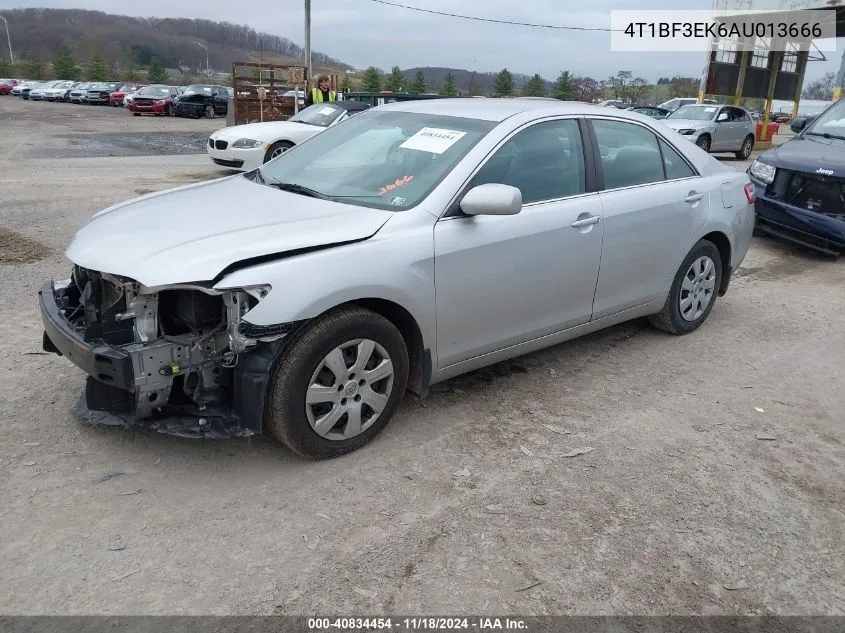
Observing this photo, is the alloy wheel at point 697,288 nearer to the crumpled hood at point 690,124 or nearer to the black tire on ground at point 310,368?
the black tire on ground at point 310,368

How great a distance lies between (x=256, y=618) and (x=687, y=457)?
7.34ft

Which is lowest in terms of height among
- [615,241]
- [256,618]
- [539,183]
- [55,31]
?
[256,618]

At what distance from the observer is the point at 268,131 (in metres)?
12.4

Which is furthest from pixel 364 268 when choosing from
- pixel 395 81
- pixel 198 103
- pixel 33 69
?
pixel 33 69

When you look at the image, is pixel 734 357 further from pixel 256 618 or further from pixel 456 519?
pixel 256 618

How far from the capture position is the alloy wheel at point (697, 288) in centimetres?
502

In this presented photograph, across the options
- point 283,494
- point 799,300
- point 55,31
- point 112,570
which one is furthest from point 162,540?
point 55,31

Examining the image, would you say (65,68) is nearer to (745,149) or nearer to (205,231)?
(745,149)

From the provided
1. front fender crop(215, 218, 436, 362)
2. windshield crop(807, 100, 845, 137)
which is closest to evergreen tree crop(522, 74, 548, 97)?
windshield crop(807, 100, 845, 137)

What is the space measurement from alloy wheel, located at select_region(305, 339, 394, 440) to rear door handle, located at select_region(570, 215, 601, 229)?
1430 mm

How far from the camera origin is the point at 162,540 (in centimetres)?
274

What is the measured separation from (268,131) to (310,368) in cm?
1028

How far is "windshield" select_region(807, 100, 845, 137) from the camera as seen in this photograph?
8.32 meters

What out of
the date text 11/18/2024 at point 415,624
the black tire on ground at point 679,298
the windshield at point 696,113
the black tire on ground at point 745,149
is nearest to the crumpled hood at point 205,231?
the date text 11/18/2024 at point 415,624
